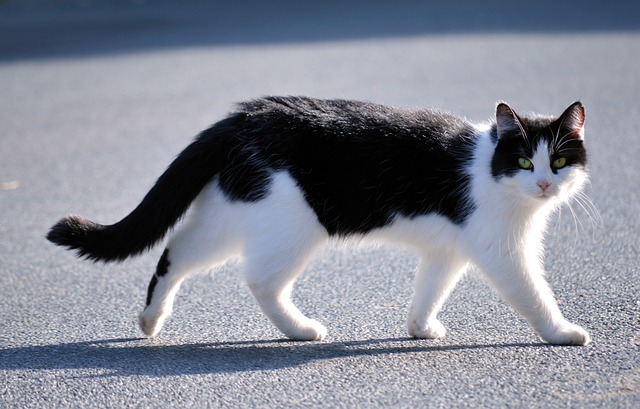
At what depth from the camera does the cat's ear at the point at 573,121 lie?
3539mm

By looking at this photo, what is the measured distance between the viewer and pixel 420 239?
12.4 ft

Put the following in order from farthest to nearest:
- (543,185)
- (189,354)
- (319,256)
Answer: (319,256) < (189,354) < (543,185)

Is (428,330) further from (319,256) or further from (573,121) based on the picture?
(319,256)

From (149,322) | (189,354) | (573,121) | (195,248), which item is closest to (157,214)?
(195,248)

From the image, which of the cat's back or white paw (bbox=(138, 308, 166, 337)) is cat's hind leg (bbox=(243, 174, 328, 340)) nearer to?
the cat's back

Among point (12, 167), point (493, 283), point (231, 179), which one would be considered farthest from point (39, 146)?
point (493, 283)

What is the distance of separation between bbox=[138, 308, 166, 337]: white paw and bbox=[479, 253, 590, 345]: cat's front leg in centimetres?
131

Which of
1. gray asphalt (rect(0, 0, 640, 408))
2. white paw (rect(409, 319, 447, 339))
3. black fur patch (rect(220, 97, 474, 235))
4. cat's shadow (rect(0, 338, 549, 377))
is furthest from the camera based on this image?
white paw (rect(409, 319, 447, 339))

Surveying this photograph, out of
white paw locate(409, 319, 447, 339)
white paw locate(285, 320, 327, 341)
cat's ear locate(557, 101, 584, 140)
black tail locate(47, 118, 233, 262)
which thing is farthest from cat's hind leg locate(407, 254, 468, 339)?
black tail locate(47, 118, 233, 262)

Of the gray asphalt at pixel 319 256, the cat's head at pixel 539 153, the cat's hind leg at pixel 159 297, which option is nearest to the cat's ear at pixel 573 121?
the cat's head at pixel 539 153

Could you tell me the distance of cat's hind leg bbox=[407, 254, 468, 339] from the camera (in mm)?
3818

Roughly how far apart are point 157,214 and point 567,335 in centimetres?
164

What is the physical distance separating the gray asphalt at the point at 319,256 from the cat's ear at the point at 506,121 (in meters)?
0.82

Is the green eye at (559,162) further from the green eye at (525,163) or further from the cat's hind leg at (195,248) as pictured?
the cat's hind leg at (195,248)
